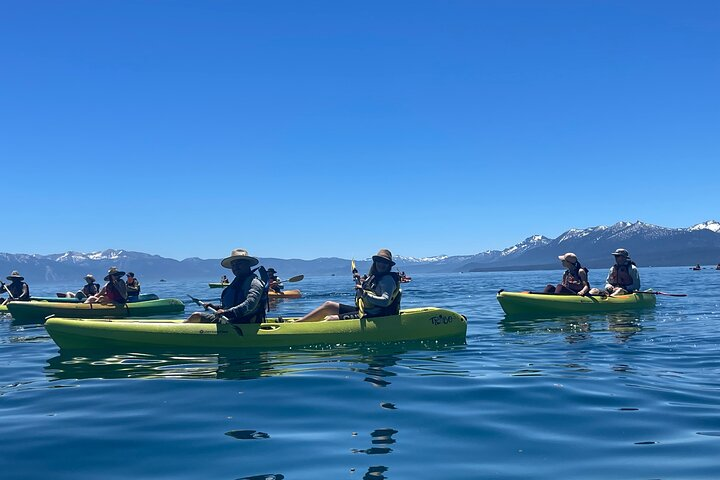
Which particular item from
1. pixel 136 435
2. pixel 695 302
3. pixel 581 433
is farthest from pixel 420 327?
pixel 695 302

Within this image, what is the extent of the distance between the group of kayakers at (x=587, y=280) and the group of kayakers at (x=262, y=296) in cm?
838

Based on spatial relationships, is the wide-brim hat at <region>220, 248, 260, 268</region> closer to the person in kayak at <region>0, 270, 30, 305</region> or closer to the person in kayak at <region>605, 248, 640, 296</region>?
the person in kayak at <region>605, 248, 640, 296</region>

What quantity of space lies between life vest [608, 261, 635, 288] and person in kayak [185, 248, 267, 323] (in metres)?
14.1

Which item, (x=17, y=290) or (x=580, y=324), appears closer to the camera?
(x=580, y=324)

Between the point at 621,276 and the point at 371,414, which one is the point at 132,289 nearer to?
the point at 621,276

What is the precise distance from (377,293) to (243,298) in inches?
114

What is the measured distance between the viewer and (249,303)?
1122 cm

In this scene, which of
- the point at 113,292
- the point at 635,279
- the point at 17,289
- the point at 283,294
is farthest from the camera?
the point at 283,294

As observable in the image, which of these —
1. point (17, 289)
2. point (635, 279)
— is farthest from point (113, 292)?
point (635, 279)

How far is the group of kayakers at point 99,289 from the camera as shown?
20500 millimetres

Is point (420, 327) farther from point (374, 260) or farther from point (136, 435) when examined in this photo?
point (136, 435)

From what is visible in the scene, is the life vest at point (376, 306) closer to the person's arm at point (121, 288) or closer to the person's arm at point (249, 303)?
the person's arm at point (249, 303)

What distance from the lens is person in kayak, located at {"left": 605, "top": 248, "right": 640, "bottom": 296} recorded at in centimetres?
1956

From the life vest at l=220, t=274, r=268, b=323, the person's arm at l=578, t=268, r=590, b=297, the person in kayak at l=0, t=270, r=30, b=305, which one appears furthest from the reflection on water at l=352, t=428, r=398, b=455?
the person in kayak at l=0, t=270, r=30, b=305
